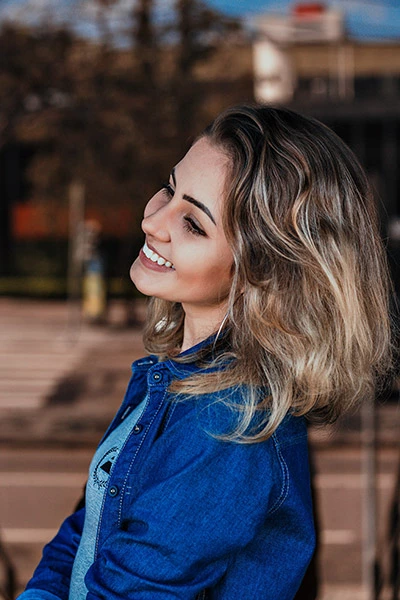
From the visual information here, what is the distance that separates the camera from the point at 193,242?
1.37m

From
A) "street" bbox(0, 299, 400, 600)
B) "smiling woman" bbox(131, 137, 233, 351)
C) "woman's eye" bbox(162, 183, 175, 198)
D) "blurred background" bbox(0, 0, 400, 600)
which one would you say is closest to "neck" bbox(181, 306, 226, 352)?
"smiling woman" bbox(131, 137, 233, 351)

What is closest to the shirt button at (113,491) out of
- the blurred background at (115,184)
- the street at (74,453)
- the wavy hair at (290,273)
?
the wavy hair at (290,273)

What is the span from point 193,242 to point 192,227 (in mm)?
30

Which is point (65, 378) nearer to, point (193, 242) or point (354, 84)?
point (193, 242)

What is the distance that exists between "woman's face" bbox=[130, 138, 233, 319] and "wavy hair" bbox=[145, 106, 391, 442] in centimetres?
3

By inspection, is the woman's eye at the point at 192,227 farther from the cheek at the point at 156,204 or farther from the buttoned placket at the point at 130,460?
the buttoned placket at the point at 130,460

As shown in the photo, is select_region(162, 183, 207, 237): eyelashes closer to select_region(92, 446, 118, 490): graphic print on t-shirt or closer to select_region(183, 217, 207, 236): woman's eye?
select_region(183, 217, 207, 236): woman's eye

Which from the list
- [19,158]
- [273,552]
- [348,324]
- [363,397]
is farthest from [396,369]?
[19,158]

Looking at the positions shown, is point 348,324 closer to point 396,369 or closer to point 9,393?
point 396,369

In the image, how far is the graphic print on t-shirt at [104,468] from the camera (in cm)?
138

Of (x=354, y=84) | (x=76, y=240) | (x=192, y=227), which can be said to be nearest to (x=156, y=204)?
(x=192, y=227)

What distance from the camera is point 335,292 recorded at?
131 centimetres

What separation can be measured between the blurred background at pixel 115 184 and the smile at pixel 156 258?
723mm

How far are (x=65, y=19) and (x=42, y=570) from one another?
258 inches
